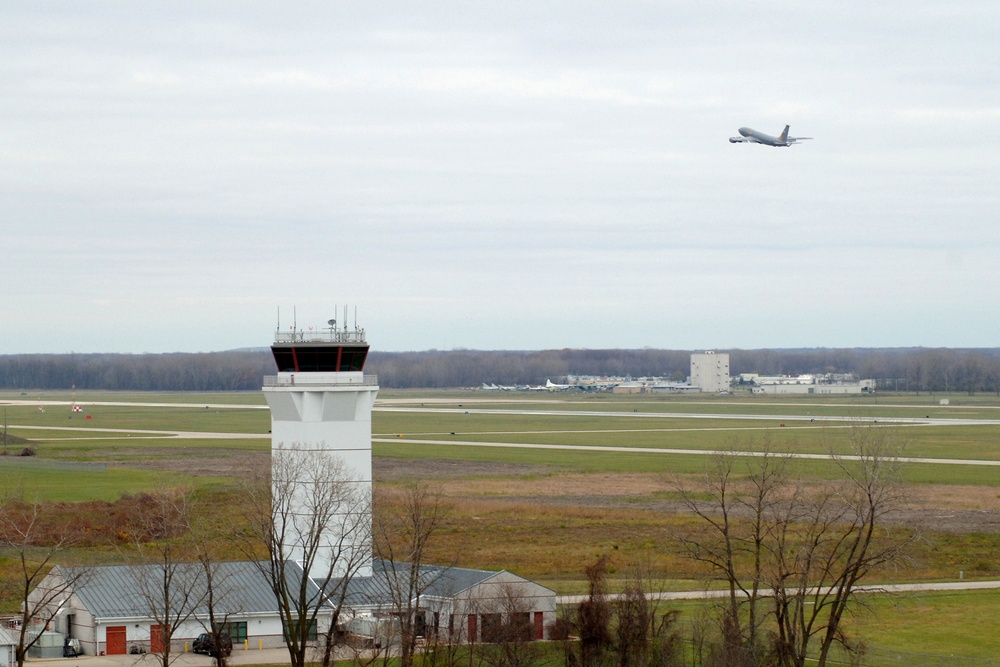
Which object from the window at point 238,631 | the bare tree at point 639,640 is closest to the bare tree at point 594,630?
the bare tree at point 639,640

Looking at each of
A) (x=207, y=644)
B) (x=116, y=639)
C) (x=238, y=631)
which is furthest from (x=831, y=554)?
(x=116, y=639)

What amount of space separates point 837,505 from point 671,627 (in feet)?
138

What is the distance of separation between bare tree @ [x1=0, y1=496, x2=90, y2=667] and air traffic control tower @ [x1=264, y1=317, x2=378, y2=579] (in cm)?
803

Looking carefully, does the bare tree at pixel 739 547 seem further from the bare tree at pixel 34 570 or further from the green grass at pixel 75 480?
the green grass at pixel 75 480

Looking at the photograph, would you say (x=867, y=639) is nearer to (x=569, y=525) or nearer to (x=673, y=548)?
(x=673, y=548)

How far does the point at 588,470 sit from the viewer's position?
4407 inches

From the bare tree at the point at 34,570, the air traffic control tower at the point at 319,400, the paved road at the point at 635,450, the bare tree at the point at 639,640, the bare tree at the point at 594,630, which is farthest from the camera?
the paved road at the point at 635,450

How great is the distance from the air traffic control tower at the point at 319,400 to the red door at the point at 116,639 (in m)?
6.75

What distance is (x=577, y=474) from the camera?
10869 centimetres

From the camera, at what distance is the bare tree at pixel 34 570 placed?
39.7m

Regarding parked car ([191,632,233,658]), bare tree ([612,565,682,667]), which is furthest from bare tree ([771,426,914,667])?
parked car ([191,632,233,658])

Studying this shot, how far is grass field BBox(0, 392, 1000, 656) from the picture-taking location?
200 ft

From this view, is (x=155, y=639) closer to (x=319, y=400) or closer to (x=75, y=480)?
(x=319, y=400)

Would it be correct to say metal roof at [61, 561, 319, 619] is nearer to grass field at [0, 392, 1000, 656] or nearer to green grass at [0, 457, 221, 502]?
grass field at [0, 392, 1000, 656]
